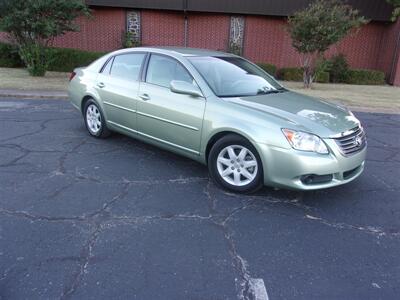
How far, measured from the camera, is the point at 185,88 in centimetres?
423

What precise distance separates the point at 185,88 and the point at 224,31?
1576cm

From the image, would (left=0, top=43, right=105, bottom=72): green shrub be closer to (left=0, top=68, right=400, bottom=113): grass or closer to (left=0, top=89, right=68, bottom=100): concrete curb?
(left=0, top=68, right=400, bottom=113): grass

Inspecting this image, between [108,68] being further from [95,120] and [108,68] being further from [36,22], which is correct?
[36,22]

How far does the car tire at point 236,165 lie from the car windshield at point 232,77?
2.14 ft

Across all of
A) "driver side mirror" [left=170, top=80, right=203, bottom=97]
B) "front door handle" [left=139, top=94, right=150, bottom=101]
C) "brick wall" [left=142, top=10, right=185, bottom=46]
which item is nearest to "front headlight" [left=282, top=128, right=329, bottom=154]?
"driver side mirror" [left=170, top=80, right=203, bottom=97]

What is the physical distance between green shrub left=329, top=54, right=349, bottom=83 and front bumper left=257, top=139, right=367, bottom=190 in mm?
15471

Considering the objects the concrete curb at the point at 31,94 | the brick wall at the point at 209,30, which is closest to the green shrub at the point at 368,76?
the brick wall at the point at 209,30

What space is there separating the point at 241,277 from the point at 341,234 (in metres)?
1.18

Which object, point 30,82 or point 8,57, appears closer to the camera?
point 30,82

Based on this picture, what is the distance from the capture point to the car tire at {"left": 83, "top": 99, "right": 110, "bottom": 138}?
571 centimetres

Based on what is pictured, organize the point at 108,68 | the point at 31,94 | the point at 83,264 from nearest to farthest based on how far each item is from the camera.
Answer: the point at 83,264
the point at 108,68
the point at 31,94

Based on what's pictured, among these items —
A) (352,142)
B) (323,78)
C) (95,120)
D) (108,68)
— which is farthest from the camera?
(323,78)

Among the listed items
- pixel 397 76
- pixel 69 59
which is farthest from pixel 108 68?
pixel 397 76

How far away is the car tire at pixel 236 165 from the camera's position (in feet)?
12.6
